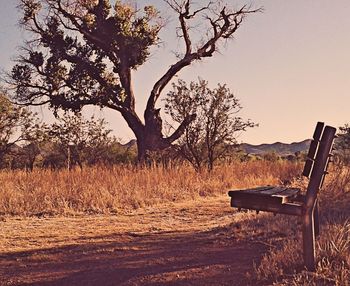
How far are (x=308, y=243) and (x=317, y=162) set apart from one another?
75 cm

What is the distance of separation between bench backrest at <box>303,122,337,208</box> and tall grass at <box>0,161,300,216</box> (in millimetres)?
5452

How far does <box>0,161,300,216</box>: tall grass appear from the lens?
9633 millimetres

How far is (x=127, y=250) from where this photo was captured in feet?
19.8

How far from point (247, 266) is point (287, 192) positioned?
861mm

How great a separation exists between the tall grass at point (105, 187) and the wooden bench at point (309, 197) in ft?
16.9

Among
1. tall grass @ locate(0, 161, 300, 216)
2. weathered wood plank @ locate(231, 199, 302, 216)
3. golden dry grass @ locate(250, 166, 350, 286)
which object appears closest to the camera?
golden dry grass @ locate(250, 166, 350, 286)

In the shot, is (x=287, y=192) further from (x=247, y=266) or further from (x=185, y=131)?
(x=185, y=131)

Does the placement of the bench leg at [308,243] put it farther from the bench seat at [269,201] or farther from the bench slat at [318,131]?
the bench slat at [318,131]

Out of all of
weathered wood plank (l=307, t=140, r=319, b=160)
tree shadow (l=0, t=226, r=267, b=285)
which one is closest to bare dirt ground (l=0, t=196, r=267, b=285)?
tree shadow (l=0, t=226, r=267, b=285)

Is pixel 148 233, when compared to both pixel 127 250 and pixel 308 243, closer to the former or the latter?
pixel 127 250

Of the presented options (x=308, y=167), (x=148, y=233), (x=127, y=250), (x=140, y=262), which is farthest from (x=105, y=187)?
(x=308, y=167)

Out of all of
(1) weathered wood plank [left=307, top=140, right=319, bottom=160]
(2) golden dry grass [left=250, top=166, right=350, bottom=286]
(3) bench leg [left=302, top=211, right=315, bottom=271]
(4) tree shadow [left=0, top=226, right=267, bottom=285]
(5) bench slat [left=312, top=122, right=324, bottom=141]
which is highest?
(5) bench slat [left=312, top=122, right=324, bottom=141]

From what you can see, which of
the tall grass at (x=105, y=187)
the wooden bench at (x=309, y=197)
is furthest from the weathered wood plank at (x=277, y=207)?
the tall grass at (x=105, y=187)

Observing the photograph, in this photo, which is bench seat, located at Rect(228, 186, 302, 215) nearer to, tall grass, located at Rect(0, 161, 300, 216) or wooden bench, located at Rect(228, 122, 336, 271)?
wooden bench, located at Rect(228, 122, 336, 271)
